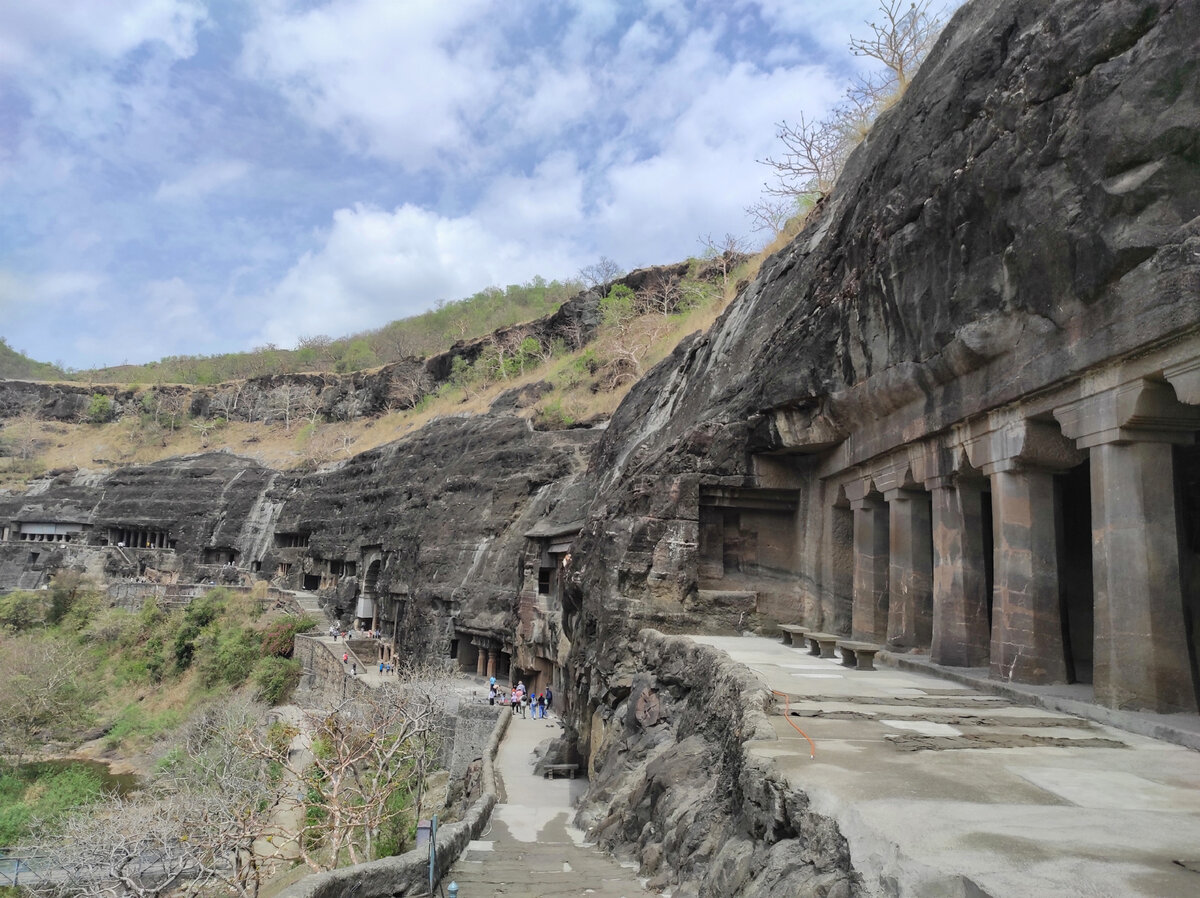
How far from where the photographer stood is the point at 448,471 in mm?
38438

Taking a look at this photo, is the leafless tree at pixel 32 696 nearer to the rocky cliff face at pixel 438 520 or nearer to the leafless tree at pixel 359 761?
the leafless tree at pixel 359 761

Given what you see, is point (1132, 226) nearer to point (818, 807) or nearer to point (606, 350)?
point (818, 807)


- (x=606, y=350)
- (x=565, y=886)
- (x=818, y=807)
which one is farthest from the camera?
(x=606, y=350)

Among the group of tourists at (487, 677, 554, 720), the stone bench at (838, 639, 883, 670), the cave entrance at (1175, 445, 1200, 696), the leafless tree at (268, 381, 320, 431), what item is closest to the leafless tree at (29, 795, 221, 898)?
the group of tourists at (487, 677, 554, 720)

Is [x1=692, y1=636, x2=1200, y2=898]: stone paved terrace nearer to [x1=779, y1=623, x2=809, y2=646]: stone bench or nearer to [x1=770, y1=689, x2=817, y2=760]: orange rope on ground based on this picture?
[x1=770, y1=689, x2=817, y2=760]: orange rope on ground

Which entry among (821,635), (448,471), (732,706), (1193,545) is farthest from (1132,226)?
(448,471)

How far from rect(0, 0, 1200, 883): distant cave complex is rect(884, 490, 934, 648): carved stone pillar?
4 centimetres

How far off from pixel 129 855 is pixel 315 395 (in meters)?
66.6

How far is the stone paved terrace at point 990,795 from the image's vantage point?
10.7ft

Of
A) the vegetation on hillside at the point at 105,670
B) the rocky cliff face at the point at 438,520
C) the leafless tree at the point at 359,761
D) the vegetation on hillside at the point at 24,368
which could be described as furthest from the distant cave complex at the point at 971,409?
the vegetation on hillside at the point at 24,368

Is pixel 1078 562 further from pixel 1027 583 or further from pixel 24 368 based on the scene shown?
pixel 24 368

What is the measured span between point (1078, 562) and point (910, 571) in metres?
2.17

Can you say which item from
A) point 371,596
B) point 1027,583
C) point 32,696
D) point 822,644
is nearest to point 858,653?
point 822,644

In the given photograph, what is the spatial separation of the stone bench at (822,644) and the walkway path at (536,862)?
429 cm
